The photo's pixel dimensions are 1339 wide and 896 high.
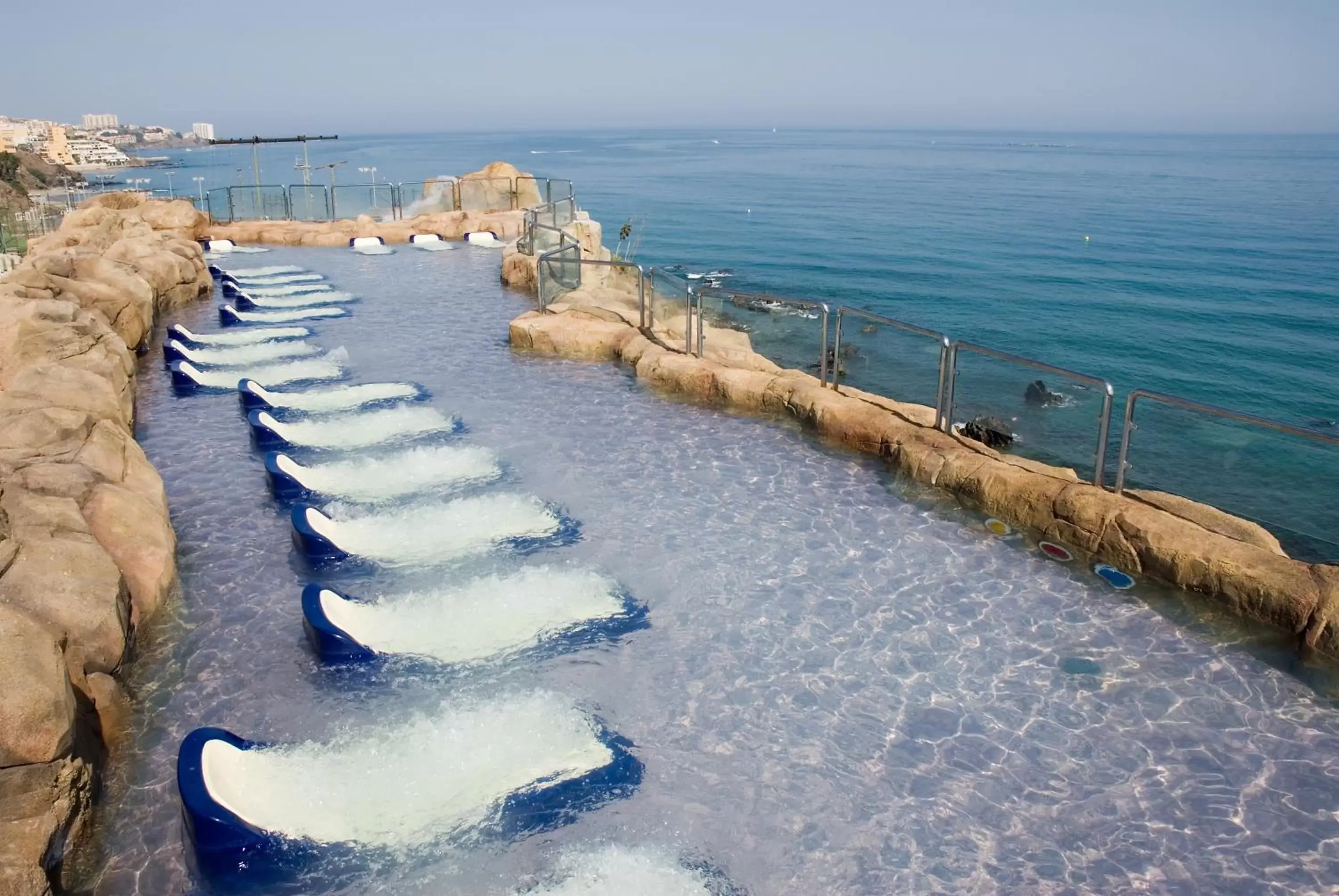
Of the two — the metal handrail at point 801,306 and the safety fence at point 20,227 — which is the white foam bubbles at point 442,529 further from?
the safety fence at point 20,227

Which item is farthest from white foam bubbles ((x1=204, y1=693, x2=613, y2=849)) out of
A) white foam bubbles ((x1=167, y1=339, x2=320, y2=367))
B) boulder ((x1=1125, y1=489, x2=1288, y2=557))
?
white foam bubbles ((x1=167, y1=339, x2=320, y2=367))

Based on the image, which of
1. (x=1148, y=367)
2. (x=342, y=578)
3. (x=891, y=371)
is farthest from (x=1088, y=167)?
(x=342, y=578)

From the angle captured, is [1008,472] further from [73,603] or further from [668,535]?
[73,603]

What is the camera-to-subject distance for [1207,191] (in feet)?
192

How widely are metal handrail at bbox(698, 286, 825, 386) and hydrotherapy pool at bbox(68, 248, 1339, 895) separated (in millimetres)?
2051

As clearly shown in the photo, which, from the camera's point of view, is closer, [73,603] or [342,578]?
[73,603]

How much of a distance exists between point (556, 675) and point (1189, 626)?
423cm

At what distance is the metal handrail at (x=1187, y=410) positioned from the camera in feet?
22.0

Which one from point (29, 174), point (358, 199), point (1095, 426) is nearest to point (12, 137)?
point (29, 174)

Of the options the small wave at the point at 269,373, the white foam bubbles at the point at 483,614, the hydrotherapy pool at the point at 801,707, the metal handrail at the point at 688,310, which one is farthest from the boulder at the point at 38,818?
the metal handrail at the point at 688,310

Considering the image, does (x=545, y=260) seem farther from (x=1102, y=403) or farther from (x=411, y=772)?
(x=411, y=772)

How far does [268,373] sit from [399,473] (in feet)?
15.1

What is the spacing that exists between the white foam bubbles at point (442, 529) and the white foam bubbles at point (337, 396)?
3217 millimetres

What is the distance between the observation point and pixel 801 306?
1138 cm
